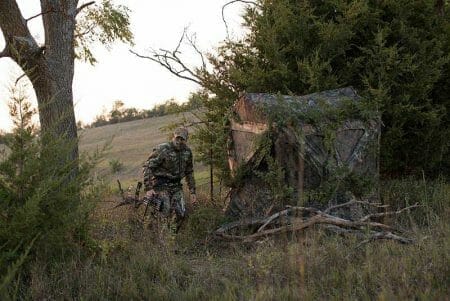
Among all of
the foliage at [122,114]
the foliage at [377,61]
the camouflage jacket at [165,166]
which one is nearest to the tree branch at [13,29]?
the camouflage jacket at [165,166]

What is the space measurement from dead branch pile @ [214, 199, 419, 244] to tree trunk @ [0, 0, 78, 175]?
3970mm

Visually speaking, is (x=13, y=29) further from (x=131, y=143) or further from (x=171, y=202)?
(x=131, y=143)

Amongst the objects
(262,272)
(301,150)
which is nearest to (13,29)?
(301,150)

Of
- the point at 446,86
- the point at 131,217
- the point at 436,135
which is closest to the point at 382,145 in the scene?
the point at 436,135

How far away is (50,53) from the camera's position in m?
10.2

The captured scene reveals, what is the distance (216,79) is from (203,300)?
25.1 feet

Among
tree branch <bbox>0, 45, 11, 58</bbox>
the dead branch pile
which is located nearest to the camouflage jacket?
the dead branch pile

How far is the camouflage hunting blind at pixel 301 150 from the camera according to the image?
819 centimetres

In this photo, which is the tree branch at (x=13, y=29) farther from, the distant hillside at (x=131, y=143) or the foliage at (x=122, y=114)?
the foliage at (x=122, y=114)

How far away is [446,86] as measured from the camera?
11102 mm

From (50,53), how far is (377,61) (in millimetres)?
6549

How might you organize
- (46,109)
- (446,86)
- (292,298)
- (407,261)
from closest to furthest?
(292,298) < (407,261) < (46,109) < (446,86)

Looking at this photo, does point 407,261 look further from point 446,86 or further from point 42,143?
point 446,86

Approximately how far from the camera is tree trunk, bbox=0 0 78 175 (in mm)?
9992
